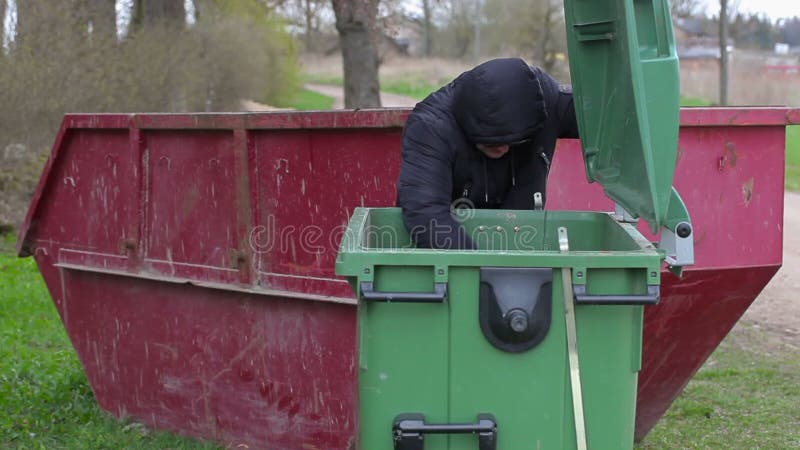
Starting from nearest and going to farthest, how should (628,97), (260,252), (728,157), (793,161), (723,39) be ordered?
(628,97) < (728,157) < (260,252) < (723,39) < (793,161)

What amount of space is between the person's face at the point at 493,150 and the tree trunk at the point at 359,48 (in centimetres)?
994

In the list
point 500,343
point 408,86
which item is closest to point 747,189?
point 500,343

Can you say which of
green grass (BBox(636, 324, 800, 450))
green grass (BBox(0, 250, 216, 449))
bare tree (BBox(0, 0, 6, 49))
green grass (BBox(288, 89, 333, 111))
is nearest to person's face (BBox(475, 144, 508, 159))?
green grass (BBox(636, 324, 800, 450))

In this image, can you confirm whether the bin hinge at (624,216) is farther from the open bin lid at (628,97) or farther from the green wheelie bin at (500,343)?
the green wheelie bin at (500,343)

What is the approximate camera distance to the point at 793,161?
2598 centimetres

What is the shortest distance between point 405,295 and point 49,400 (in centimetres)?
401

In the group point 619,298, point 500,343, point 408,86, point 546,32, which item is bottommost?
point 500,343

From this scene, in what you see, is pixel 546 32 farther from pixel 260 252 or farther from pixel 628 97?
pixel 628 97

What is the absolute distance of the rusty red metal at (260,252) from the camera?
16.1 ft

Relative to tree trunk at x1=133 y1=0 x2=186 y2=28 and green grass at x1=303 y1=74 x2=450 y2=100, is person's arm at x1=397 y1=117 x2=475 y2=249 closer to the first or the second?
tree trunk at x1=133 y1=0 x2=186 y2=28

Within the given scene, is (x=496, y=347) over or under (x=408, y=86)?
under

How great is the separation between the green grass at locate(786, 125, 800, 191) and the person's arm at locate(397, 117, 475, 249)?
49.8 feet

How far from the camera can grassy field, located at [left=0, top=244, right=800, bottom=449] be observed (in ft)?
19.0

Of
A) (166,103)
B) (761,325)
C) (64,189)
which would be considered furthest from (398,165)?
(166,103)
